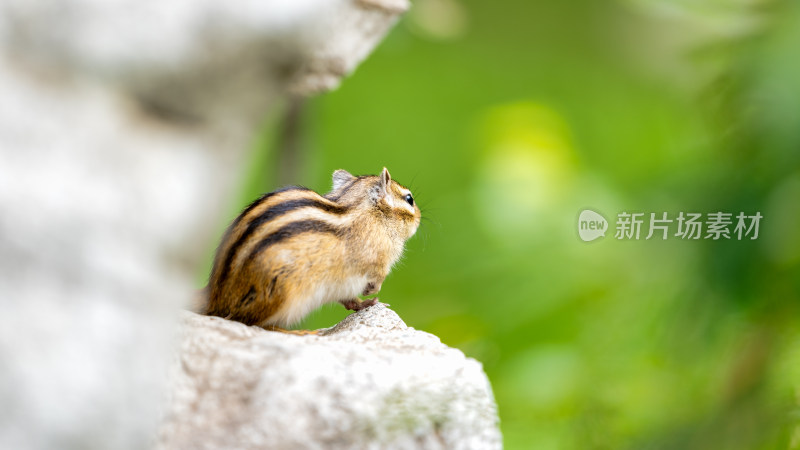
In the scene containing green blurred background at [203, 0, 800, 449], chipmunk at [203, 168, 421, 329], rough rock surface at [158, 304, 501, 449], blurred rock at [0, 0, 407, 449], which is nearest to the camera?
blurred rock at [0, 0, 407, 449]

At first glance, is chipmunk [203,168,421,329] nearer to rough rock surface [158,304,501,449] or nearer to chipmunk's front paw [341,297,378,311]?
chipmunk's front paw [341,297,378,311]

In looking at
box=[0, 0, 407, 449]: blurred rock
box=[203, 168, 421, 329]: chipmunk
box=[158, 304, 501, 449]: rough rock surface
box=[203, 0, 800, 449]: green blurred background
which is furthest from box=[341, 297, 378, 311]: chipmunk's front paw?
box=[0, 0, 407, 449]: blurred rock

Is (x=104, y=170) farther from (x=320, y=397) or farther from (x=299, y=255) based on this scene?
(x=299, y=255)

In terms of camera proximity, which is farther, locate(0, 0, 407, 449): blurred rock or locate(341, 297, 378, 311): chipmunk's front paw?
locate(341, 297, 378, 311): chipmunk's front paw

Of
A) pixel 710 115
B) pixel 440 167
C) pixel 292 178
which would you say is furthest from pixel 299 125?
pixel 440 167

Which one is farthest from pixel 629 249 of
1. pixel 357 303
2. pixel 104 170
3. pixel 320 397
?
pixel 104 170

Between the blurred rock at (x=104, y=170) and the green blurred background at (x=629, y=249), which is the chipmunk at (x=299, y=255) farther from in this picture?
the blurred rock at (x=104, y=170)

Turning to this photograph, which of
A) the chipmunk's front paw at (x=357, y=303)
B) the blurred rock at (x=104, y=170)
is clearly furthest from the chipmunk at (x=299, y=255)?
the blurred rock at (x=104, y=170)

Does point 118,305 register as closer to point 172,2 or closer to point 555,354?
point 172,2

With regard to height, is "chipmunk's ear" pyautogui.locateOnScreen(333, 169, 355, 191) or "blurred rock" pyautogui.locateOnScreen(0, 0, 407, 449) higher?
"chipmunk's ear" pyautogui.locateOnScreen(333, 169, 355, 191)
